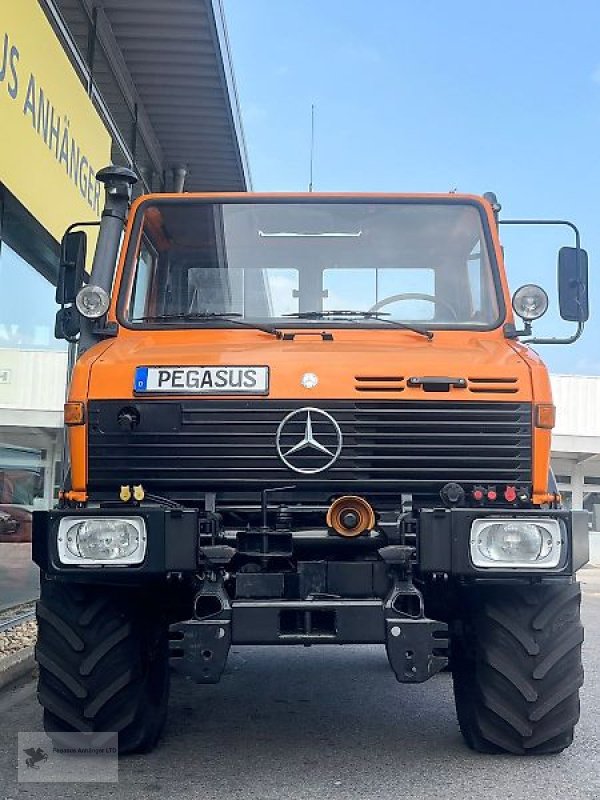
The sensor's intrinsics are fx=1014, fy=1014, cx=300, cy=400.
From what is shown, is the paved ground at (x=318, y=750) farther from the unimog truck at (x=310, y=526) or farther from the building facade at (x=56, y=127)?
the building facade at (x=56, y=127)

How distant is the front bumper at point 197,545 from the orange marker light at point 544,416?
1.37 ft

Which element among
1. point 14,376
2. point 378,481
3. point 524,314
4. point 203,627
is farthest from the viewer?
point 14,376

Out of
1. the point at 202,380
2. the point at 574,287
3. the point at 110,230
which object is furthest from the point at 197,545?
the point at 574,287

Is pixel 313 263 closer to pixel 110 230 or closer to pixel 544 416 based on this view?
pixel 110 230

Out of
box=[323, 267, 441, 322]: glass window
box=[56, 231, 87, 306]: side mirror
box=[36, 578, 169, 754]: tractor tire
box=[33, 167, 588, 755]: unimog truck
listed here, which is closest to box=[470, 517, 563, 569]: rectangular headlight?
box=[33, 167, 588, 755]: unimog truck

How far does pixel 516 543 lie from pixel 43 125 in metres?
5.43

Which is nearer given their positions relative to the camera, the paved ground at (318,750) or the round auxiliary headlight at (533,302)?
the paved ground at (318,750)

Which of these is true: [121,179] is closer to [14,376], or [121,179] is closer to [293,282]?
[293,282]

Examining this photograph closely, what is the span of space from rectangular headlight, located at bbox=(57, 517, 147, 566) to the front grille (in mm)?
275

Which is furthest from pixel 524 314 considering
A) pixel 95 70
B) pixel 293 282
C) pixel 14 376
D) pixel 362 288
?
pixel 95 70

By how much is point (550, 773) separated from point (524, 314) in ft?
7.25

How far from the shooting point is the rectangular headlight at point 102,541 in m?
4.15

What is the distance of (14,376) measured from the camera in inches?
342

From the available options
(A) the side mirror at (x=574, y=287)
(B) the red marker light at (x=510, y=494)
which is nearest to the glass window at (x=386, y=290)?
(A) the side mirror at (x=574, y=287)
